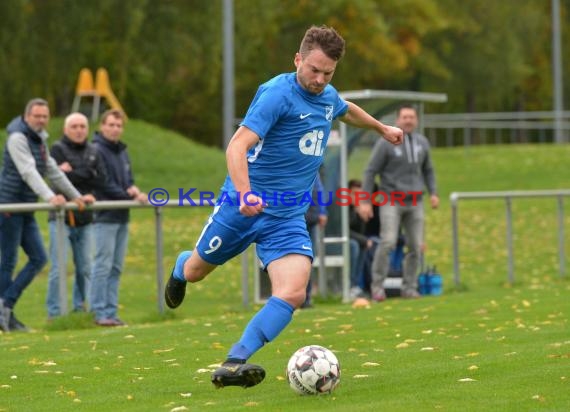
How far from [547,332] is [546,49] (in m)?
54.1

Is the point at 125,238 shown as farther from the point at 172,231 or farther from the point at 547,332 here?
the point at 172,231

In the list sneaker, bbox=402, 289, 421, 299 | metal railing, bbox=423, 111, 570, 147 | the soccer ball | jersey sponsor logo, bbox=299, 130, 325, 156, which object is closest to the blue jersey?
jersey sponsor logo, bbox=299, 130, 325, 156

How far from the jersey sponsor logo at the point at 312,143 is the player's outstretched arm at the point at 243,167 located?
1.24ft

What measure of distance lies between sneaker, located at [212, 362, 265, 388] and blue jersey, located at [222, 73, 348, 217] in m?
1.02

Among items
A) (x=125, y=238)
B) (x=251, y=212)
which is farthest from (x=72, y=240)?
(x=251, y=212)

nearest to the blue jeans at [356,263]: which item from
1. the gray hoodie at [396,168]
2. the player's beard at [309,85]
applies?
the gray hoodie at [396,168]

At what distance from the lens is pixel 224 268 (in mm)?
19984

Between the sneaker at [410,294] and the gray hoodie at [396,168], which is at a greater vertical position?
the gray hoodie at [396,168]

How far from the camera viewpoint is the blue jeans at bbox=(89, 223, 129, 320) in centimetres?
1334

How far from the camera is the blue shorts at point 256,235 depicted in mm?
8258

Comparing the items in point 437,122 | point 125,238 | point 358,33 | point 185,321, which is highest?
point 358,33

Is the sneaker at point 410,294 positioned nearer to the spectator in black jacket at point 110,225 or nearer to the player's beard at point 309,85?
the spectator in black jacket at point 110,225

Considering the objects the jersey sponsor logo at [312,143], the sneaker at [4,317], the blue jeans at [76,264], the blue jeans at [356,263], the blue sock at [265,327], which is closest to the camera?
the blue sock at [265,327]

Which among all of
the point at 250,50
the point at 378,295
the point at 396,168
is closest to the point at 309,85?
the point at 396,168
